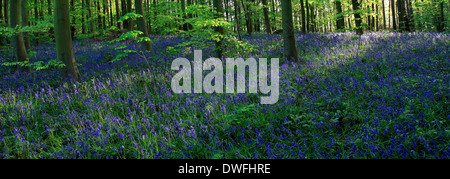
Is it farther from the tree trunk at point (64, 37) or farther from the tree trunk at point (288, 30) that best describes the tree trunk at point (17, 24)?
the tree trunk at point (288, 30)

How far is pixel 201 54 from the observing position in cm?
904

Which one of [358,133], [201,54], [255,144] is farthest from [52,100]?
[358,133]

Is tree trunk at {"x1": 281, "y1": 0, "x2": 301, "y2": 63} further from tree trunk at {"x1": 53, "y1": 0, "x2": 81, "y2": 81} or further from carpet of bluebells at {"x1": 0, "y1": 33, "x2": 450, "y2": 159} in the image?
tree trunk at {"x1": 53, "y1": 0, "x2": 81, "y2": 81}

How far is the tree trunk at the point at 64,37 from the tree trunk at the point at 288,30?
20.0 feet

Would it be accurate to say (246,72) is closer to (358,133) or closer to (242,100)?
(242,100)

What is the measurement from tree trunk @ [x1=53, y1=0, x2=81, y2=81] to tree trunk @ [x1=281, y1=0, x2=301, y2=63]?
20.0 feet

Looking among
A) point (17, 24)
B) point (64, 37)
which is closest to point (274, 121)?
point (64, 37)

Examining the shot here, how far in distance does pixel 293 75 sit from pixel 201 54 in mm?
4616

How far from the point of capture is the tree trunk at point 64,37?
235 inches

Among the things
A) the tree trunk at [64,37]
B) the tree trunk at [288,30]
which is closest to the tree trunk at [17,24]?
the tree trunk at [64,37]

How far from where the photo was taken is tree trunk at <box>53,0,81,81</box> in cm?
596

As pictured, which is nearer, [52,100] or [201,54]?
[52,100]

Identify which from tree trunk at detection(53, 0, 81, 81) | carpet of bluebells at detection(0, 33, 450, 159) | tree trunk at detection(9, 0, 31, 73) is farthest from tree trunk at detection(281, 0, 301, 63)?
tree trunk at detection(9, 0, 31, 73)

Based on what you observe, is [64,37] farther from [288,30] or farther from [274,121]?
[288,30]
